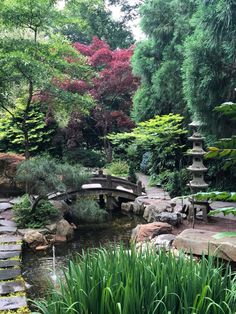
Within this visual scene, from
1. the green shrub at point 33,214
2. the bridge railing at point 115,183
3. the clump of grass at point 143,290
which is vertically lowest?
the clump of grass at point 143,290

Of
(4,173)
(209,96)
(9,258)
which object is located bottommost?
(9,258)

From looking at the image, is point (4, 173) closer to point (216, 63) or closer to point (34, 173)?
point (34, 173)

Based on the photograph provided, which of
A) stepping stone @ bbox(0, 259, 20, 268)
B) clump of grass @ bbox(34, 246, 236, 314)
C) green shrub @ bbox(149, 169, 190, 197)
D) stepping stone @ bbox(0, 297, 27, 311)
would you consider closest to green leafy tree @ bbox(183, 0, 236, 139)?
green shrub @ bbox(149, 169, 190, 197)

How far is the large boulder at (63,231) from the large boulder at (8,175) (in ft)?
8.82

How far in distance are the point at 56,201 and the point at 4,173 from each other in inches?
79.6

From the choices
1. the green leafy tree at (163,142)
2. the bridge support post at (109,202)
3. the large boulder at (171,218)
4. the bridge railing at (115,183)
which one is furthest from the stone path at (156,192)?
the large boulder at (171,218)

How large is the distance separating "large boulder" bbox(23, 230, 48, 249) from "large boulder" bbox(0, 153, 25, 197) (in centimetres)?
310

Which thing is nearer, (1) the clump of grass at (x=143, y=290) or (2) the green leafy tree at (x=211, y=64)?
(1) the clump of grass at (x=143, y=290)

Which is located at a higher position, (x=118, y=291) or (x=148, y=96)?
(x=148, y=96)

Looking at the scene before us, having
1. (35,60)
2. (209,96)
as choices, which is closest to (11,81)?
(35,60)

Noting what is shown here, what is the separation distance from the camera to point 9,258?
6.22 m

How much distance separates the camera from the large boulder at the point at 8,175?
10250 mm

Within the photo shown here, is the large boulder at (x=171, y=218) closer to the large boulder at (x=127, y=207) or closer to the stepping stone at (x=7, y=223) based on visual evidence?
the large boulder at (x=127, y=207)

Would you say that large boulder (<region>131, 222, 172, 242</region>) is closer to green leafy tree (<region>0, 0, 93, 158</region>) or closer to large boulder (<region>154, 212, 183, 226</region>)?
large boulder (<region>154, 212, 183, 226</region>)
